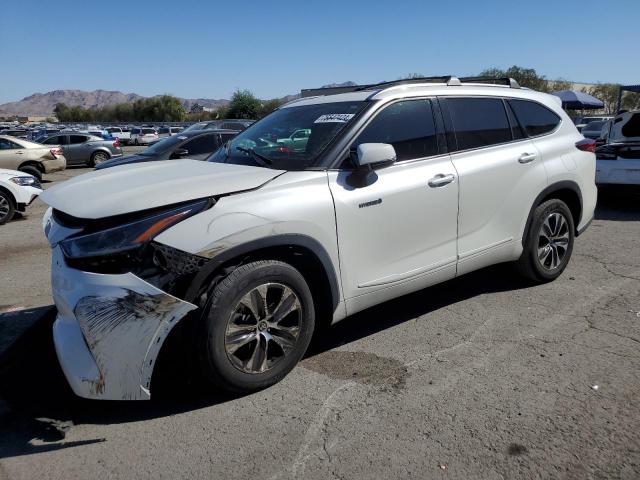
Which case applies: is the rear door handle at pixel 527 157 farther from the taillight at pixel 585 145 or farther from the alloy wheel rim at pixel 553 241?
the taillight at pixel 585 145

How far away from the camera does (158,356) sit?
2783 mm

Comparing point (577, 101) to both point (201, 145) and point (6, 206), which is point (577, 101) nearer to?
point (201, 145)

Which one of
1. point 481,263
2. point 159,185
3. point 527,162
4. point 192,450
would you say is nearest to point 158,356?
point 192,450

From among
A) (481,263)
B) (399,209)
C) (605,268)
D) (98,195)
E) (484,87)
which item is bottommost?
(605,268)

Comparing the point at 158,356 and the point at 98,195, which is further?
Answer: the point at 98,195

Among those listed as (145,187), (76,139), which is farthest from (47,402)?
(76,139)

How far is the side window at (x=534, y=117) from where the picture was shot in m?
4.71

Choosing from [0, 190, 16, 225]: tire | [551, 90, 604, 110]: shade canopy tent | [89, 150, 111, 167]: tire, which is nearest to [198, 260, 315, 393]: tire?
[0, 190, 16, 225]: tire

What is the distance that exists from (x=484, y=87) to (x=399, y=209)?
172 cm

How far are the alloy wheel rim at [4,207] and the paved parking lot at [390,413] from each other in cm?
735

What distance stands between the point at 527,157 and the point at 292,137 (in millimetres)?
2108

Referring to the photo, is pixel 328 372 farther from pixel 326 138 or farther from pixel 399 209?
pixel 326 138

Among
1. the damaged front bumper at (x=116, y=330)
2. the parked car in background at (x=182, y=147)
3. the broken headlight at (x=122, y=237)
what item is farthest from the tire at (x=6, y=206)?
the damaged front bumper at (x=116, y=330)

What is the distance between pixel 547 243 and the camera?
485 centimetres
